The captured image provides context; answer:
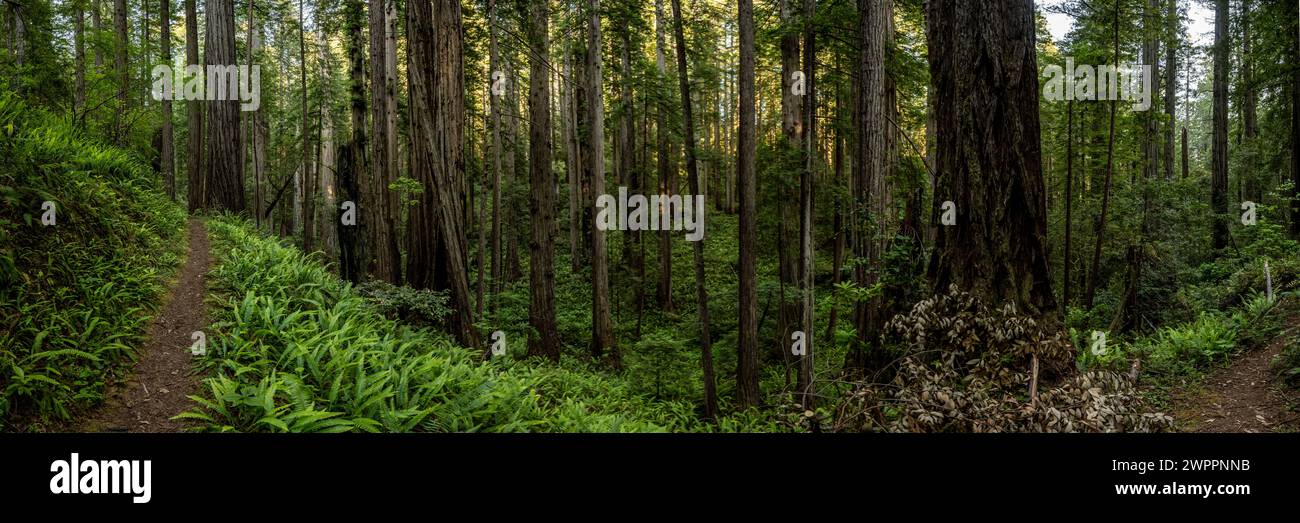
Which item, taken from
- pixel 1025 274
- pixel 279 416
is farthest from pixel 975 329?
pixel 279 416

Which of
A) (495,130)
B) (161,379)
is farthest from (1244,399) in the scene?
(495,130)

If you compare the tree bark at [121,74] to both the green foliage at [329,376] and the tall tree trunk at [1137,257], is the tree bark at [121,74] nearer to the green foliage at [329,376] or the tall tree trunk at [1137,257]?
the green foliage at [329,376]

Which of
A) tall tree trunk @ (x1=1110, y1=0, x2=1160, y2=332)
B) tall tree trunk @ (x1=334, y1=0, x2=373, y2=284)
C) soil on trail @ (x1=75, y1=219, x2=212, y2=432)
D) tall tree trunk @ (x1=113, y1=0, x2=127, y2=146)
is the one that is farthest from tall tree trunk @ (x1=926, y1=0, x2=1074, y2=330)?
tall tree trunk @ (x1=113, y1=0, x2=127, y2=146)

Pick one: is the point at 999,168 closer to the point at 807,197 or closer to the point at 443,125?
the point at 807,197

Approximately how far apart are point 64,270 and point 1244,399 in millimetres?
12780

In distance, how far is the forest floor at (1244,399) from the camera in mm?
5539

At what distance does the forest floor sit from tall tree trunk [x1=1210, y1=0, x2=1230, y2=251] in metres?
13.4

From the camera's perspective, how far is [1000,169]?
4875 millimetres

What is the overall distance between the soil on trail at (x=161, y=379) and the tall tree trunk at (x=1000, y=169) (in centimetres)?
657

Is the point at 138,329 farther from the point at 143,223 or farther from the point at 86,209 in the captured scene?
the point at 143,223

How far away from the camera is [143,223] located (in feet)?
22.9

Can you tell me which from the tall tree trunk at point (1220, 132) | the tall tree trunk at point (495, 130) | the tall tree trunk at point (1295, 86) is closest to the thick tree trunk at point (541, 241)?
the tall tree trunk at point (495, 130)

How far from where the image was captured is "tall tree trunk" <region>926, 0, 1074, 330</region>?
4.81 metres
